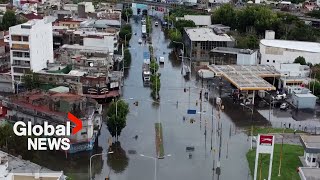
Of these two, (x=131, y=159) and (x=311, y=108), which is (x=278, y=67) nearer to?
(x=311, y=108)

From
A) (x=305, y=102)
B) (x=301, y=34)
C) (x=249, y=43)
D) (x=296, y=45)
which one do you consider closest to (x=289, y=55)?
(x=296, y=45)

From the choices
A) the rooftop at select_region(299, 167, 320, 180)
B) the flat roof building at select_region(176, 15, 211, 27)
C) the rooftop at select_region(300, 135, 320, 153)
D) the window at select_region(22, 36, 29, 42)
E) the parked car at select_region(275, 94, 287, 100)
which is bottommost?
the rooftop at select_region(299, 167, 320, 180)

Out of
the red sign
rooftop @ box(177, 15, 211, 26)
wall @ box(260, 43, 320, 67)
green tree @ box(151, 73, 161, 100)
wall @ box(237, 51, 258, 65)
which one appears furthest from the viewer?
rooftop @ box(177, 15, 211, 26)

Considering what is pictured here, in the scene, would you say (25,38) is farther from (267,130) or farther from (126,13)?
(126,13)

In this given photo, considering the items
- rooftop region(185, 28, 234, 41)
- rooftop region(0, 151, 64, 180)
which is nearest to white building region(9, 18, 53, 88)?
rooftop region(0, 151, 64, 180)

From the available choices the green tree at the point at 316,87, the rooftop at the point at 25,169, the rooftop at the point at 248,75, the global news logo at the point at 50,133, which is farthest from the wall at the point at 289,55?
the rooftop at the point at 25,169

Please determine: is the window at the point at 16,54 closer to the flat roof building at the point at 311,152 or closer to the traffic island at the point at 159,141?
the traffic island at the point at 159,141

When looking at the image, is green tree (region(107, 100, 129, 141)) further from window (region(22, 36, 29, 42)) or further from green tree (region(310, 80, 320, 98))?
green tree (region(310, 80, 320, 98))
